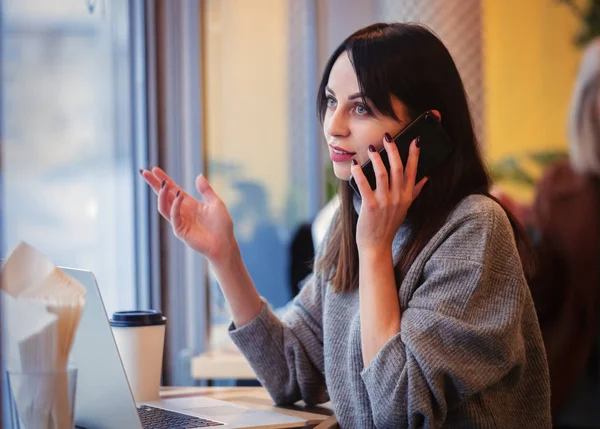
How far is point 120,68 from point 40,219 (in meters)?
0.58

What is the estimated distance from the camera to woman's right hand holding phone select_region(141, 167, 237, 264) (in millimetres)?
1515

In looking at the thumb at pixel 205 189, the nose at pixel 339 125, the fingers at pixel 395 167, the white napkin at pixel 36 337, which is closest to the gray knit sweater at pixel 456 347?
the fingers at pixel 395 167

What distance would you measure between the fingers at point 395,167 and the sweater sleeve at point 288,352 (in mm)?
363

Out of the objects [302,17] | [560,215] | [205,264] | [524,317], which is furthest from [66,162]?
[302,17]

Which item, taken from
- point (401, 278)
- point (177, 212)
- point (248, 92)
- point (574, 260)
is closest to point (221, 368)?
point (177, 212)

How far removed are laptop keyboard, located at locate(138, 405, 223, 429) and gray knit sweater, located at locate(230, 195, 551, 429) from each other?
24 centimetres

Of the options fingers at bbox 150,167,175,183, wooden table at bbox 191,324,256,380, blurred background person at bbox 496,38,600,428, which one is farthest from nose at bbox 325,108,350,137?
blurred background person at bbox 496,38,600,428

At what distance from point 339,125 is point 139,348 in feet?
1.86

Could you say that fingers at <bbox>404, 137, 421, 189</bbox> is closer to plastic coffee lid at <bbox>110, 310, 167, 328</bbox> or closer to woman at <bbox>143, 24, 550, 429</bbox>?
woman at <bbox>143, 24, 550, 429</bbox>

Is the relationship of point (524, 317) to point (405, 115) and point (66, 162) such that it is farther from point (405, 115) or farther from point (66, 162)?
point (66, 162)

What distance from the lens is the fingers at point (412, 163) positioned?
53.9 inches

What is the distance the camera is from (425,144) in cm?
138

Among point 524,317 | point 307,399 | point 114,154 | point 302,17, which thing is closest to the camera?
point 524,317

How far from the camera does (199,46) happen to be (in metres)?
2.35
